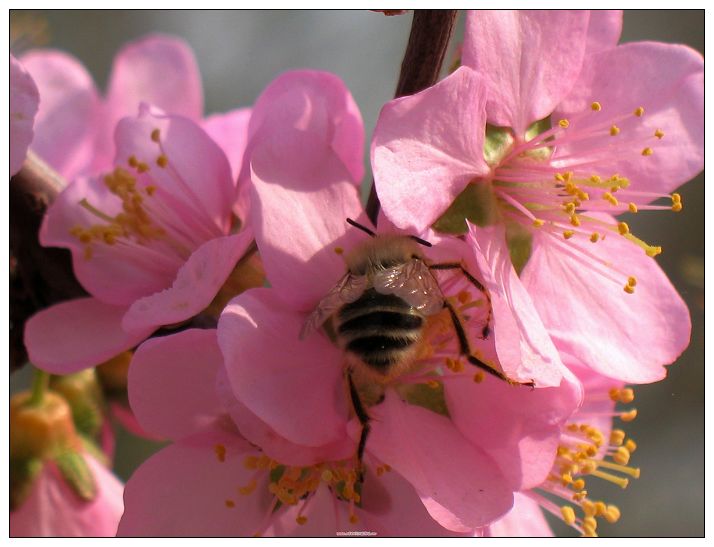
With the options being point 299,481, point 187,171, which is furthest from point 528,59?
point 299,481

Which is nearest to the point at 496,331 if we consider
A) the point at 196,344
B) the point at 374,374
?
the point at 374,374

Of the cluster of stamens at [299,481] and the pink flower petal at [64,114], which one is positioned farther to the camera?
the pink flower petal at [64,114]

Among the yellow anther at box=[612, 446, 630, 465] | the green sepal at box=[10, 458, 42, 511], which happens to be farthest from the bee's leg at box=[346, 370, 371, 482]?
the green sepal at box=[10, 458, 42, 511]

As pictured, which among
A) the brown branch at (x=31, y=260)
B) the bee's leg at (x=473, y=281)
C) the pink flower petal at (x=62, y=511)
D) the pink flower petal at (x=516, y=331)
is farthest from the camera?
the pink flower petal at (x=62, y=511)

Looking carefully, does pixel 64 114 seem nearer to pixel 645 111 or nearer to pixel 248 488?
pixel 248 488

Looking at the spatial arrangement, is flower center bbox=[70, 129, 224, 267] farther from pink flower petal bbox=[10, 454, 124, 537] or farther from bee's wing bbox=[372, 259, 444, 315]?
pink flower petal bbox=[10, 454, 124, 537]

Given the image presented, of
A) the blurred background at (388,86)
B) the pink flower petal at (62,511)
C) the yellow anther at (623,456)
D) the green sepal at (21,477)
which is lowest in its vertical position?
the blurred background at (388,86)

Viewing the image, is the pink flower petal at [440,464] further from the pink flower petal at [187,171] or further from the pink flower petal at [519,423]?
the pink flower petal at [187,171]

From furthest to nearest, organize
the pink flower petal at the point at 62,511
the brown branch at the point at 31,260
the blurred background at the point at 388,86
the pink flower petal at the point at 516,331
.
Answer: the blurred background at the point at 388,86, the pink flower petal at the point at 62,511, the brown branch at the point at 31,260, the pink flower petal at the point at 516,331

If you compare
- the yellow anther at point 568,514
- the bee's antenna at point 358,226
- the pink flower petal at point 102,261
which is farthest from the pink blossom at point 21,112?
the yellow anther at point 568,514
